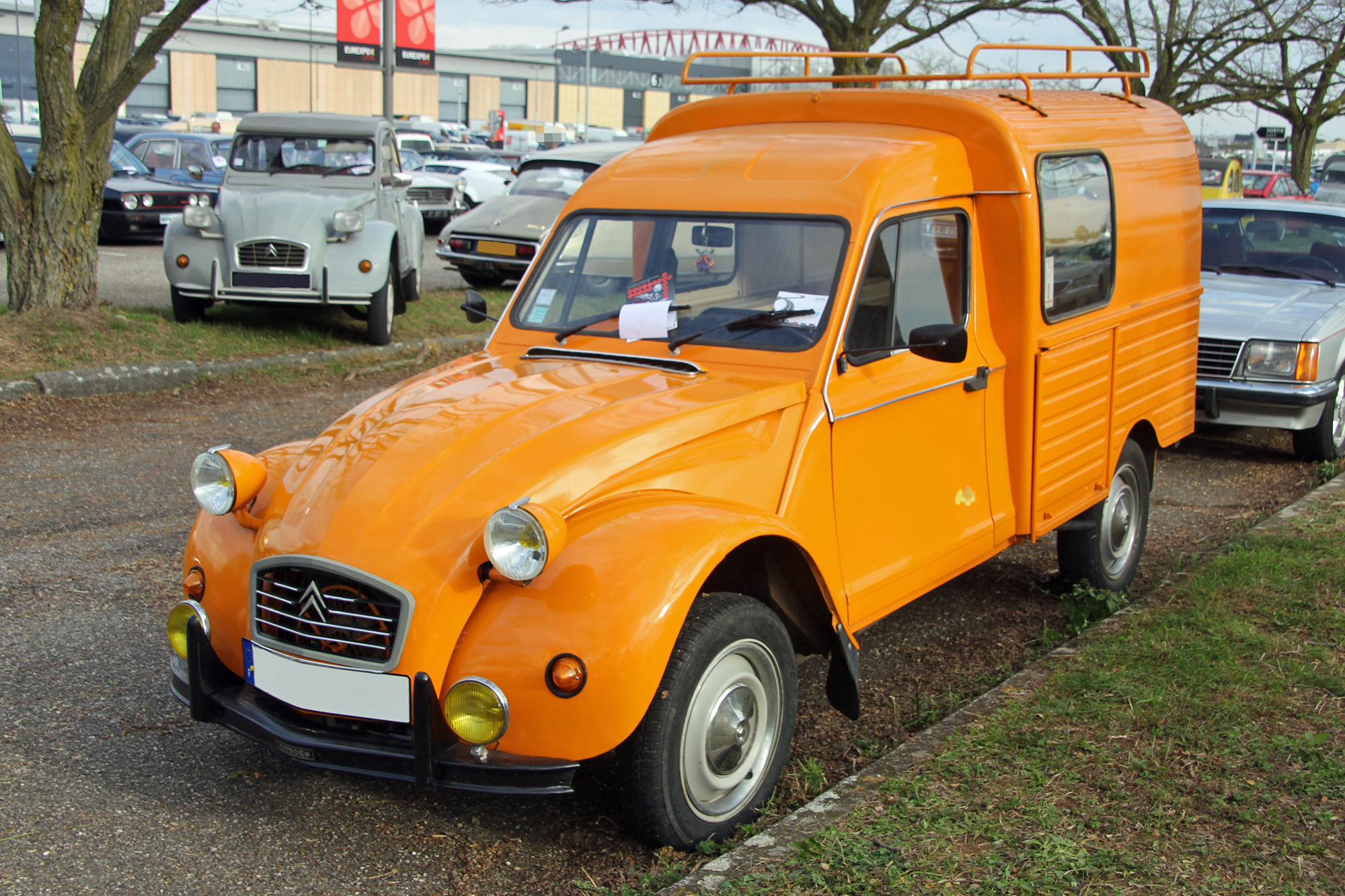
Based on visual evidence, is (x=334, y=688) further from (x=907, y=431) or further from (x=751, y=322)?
(x=907, y=431)

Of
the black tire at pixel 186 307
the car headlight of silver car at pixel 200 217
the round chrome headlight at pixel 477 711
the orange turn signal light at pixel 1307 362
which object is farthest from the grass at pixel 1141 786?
the black tire at pixel 186 307

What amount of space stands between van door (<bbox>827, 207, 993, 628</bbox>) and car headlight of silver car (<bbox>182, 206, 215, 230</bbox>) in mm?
8270

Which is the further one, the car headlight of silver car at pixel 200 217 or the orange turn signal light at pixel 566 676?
the car headlight of silver car at pixel 200 217

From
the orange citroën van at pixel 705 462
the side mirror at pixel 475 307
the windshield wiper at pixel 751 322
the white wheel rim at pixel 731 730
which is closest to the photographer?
the orange citroën van at pixel 705 462

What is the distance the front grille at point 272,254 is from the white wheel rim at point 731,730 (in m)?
8.44

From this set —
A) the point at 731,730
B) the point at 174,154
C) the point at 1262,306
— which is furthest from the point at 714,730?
the point at 174,154

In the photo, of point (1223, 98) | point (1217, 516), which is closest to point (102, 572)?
point (1217, 516)

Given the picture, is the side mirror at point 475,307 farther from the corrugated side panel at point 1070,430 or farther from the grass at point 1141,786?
the grass at point 1141,786

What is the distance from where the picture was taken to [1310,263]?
9.45 meters

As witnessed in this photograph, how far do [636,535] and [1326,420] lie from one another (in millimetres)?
7035

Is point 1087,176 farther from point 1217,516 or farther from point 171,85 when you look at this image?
→ point 171,85

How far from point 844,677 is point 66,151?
9046mm

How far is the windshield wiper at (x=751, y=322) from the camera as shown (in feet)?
13.2

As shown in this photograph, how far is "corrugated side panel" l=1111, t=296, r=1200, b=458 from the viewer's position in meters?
5.42
